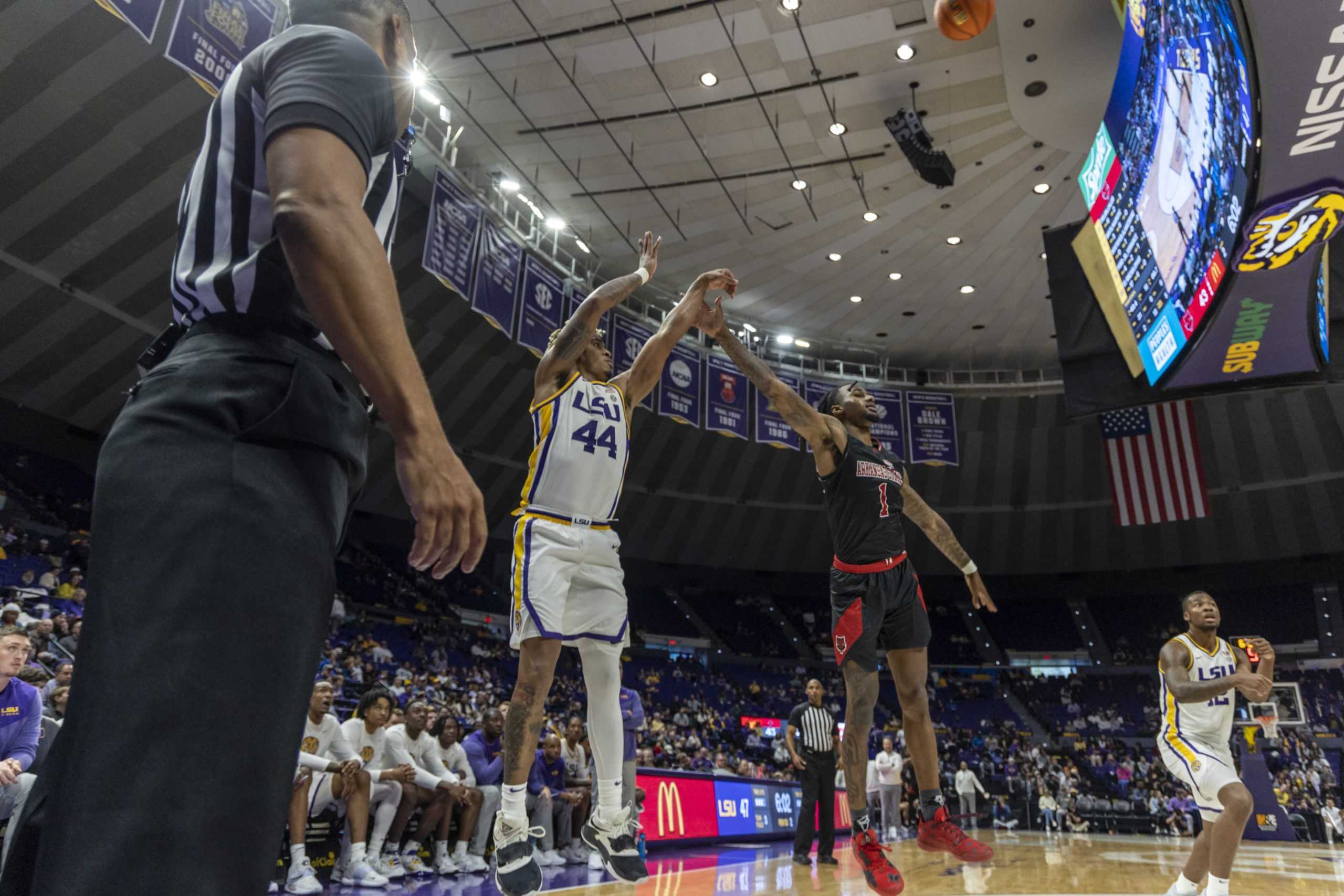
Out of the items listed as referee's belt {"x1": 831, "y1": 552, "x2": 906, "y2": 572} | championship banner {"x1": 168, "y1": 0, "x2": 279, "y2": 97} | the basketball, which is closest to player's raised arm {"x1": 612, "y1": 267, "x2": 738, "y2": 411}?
referee's belt {"x1": 831, "y1": 552, "x2": 906, "y2": 572}

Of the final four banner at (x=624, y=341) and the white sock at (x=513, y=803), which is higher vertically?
the final four banner at (x=624, y=341)

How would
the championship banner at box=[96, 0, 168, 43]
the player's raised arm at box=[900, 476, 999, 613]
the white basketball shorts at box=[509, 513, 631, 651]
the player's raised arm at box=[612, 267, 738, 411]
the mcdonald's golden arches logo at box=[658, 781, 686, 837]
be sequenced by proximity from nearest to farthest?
the white basketball shorts at box=[509, 513, 631, 651] < the player's raised arm at box=[612, 267, 738, 411] < the player's raised arm at box=[900, 476, 999, 613] < the championship banner at box=[96, 0, 168, 43] < the mcdonald's golden arches logo at box=[658, 781, 686, 837]

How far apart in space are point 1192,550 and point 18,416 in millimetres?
32748

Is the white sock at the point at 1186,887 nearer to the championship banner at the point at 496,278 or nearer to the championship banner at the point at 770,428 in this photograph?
the championship banner at the point at 496,278

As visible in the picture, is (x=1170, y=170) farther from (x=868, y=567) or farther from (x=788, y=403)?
(x=868, y=567)

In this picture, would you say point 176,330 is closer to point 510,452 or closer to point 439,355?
point 439,355

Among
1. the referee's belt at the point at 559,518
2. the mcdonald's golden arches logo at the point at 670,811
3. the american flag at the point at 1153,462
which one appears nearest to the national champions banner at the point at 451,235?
the mcdonald's golden arches logo at the point at 670,811

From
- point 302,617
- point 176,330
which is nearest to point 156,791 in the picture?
point 302,617

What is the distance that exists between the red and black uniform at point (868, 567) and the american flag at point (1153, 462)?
52.5 feet

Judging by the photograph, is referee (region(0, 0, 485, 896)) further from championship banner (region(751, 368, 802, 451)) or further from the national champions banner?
championship banner (region(751, 368, 802, 451))

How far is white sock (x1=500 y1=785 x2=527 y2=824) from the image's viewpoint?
11.5 ft

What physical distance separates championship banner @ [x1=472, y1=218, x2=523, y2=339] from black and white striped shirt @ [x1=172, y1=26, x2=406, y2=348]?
11.7m

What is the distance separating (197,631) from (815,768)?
9332 millimetres

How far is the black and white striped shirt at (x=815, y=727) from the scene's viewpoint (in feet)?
31.8
